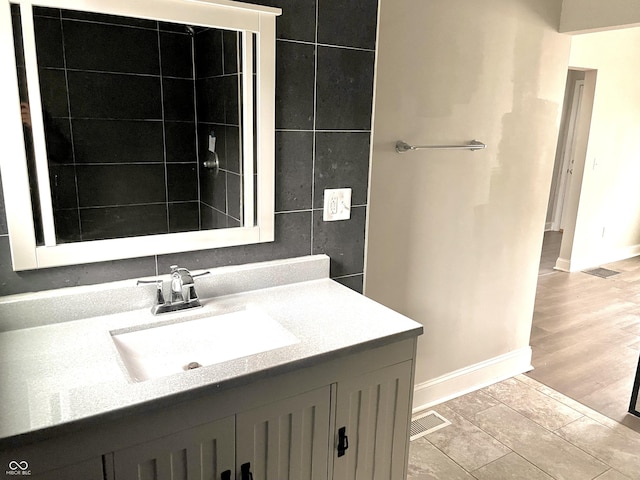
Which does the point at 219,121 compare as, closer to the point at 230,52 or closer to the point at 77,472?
the point at 230,52

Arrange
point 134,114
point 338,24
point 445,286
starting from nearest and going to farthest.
Result: 1. point 134,114
2. point 338,24
3. point 445,286

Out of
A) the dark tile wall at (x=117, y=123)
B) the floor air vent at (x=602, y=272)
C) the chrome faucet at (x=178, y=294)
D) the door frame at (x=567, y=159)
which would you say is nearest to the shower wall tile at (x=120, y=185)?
the dark tile wall at (x=117, y=123)

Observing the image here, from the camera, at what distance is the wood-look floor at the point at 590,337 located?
9.15ft

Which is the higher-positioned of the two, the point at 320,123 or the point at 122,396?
the point at 320,123

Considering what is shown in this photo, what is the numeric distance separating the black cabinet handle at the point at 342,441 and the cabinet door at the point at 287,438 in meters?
0.04

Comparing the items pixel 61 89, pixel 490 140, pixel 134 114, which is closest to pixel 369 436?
pixel 134 114

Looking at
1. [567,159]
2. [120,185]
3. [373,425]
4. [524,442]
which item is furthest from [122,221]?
[567,159]

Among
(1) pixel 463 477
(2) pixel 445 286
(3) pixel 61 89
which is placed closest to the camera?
(3) pixel 61 89

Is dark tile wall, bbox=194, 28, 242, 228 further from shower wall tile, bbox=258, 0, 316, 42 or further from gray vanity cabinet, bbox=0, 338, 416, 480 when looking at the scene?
gray vanity cabinet, bbox=0, 338, 416, 480

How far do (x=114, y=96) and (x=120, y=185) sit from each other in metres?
0.26

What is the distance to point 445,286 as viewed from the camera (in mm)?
2516

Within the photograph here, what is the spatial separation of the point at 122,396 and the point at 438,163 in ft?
5.60

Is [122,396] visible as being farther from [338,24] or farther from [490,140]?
[490,140]

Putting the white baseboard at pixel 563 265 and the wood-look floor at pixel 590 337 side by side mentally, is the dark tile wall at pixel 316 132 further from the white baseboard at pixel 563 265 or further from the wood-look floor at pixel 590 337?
the white baseboard at pixel 563 265
